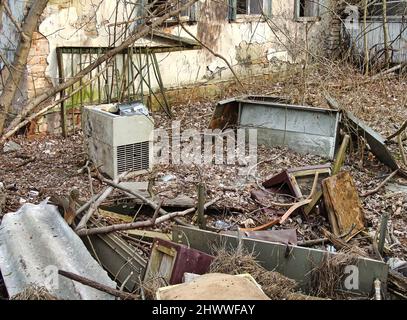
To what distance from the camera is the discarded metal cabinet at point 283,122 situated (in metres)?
6.66

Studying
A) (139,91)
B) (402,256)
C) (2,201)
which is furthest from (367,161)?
(2,201)

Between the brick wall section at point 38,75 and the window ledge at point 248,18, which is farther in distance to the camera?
the window ledge at point 248,18

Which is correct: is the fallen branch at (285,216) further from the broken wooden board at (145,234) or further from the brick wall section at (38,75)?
the brick wall section at (38,75)

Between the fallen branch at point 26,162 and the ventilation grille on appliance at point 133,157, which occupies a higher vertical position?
the ventilation grille on appliance at point 133,157

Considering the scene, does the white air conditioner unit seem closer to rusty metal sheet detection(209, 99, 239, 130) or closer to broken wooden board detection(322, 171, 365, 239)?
rusty metal sheet detection(209, 99, 239, 130)

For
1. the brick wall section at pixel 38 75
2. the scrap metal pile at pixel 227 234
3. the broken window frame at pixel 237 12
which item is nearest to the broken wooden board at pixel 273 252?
the scrap metal pile at pixel 227 234

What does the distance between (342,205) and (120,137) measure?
8.01 ft

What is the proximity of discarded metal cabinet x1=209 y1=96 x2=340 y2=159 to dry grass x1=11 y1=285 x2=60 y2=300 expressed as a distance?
4.44 meters

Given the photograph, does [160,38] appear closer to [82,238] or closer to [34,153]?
[34,153]

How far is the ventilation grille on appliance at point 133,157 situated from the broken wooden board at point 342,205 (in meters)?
2.14

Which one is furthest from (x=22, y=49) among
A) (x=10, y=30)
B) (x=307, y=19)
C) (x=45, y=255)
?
(x=307, y=19)

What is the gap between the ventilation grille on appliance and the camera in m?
5.79

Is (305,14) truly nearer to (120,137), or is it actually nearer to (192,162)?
(192,162)

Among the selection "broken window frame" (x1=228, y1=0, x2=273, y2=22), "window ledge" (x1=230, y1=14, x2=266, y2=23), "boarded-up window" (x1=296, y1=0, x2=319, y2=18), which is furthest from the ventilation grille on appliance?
"boarded-up window" (x1=296, y1=0, x2=319, y2=18)
